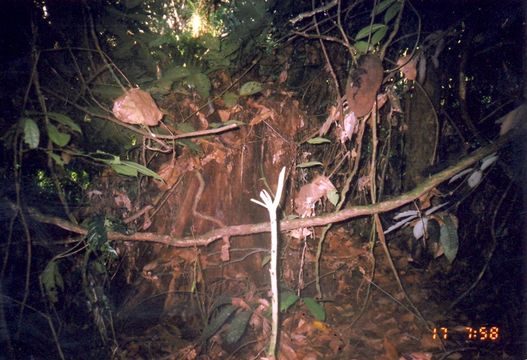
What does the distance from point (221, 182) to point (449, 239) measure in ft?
5.38

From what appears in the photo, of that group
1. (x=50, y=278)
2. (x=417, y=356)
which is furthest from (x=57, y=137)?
(x=417, y=356)

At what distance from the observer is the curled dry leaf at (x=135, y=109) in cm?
163

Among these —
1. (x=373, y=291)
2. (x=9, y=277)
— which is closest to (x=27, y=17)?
(x=9, y=277)

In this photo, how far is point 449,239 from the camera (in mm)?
1946

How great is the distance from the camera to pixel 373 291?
9.79 feet

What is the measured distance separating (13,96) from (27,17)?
1.61 ft

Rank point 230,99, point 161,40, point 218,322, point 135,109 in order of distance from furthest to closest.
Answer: point 230,99 < point 218,322 < point 161,40 < point 135,109

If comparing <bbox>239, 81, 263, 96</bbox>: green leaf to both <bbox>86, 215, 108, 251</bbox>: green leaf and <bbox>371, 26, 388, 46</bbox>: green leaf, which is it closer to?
<bbox>371, 26, 388, 46</bbox>: green leaf

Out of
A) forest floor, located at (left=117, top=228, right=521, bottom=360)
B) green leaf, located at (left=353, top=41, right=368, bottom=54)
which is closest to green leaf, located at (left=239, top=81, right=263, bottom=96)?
green leaf, located at (left=353, top=41, right=368, bottom=54)

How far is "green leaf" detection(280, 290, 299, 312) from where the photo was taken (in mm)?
2146

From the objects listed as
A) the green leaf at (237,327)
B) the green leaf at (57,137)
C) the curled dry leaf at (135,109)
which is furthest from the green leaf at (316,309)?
the green leaf at (57,137)

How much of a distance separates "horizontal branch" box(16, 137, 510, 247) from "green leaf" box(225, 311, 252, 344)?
0.62 m

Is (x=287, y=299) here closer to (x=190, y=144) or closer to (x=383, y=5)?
(x=190, y=144)

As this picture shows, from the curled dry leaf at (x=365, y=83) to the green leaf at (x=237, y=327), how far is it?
1588 mm
